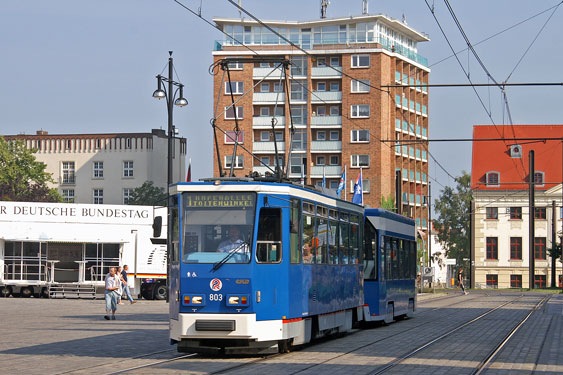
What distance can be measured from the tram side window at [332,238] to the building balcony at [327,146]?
73.7 m

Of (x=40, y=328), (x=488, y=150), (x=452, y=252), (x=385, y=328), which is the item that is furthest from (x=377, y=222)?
(x=452, y=252)

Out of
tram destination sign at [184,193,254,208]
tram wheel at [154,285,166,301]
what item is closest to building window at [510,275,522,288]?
tram wheel at [154,285,166,301]

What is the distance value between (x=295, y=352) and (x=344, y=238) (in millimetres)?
4261

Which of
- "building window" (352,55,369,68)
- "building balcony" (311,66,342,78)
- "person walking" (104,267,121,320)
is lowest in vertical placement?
"person walking" (104,267,121,320)

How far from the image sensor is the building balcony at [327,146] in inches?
3718

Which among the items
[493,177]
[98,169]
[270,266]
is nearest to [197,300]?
[270,266]

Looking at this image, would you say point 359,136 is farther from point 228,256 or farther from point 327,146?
point 228,256

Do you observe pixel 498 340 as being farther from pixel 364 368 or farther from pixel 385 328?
pixel 364 368

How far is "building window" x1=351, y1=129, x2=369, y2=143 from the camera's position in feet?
308

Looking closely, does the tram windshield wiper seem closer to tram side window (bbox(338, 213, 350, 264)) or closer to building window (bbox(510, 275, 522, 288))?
tram side window (bbox(338, 213, 350, 264))

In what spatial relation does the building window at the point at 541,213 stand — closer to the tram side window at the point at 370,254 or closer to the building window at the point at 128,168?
the building window at the point at 128,168

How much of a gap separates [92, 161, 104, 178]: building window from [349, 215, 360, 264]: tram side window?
75.3 meters

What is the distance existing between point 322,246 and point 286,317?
2801mm

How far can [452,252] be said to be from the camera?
376 feet
